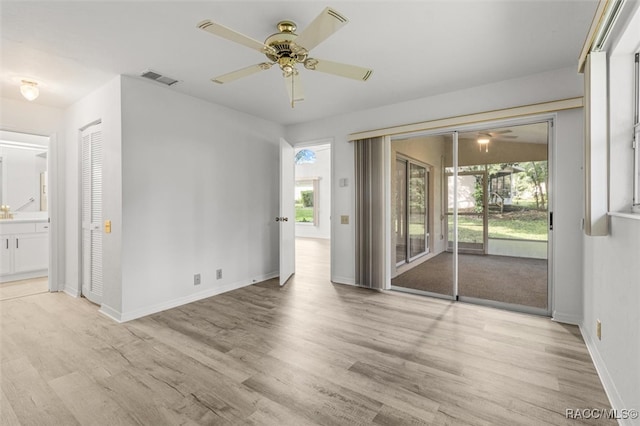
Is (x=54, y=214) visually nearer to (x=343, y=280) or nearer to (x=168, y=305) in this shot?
(x=168, y=305)

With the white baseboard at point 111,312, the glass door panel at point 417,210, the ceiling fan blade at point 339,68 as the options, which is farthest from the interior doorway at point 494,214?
the white baseboard at point 111,312

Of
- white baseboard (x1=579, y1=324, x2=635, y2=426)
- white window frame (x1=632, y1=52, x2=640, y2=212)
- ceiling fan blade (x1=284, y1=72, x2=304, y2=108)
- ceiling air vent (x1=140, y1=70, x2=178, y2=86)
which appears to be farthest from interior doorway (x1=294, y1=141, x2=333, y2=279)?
white window frame (x1=632, y1=52, x2=640, y2=212)

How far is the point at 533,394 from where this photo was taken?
191 centimetres

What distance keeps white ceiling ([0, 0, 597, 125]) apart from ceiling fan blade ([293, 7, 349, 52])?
0.29 metres

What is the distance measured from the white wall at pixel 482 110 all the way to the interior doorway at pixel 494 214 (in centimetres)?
22

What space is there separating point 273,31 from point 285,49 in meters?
0.40

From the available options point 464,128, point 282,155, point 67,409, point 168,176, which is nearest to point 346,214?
point 282,155

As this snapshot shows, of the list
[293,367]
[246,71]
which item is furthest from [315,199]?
[293,367]

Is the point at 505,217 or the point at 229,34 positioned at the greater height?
the point at 229,34

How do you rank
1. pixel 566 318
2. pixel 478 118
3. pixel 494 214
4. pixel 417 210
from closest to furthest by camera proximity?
pixel 566 318 < pixel 478 118 < pixel 494 214 < pixel 417 210

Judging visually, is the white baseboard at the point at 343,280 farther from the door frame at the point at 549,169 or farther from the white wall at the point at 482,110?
the door frame at the point at 549,169

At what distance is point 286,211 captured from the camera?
464 cm

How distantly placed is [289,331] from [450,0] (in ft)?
9.82

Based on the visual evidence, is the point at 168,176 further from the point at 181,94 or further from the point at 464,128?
the point at 464,128
